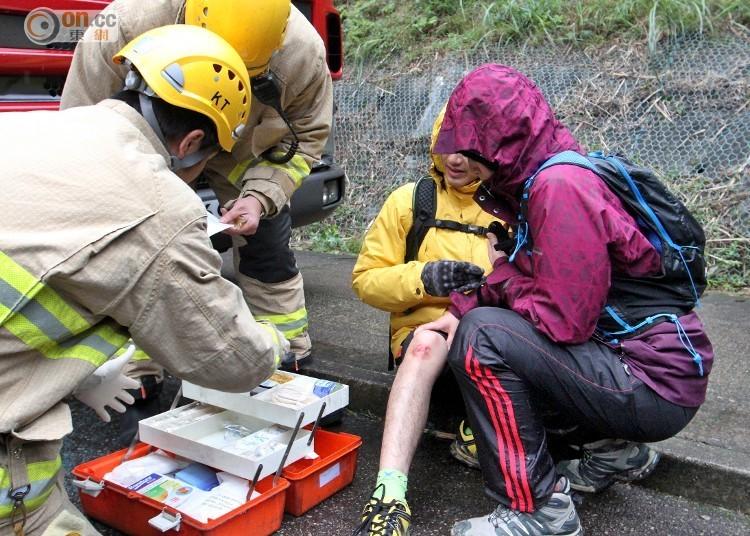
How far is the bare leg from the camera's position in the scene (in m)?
2.37

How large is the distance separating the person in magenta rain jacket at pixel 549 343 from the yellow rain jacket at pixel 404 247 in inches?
22.7

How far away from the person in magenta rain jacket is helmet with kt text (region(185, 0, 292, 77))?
826 mm

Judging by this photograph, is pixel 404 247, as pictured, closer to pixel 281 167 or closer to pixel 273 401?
pixel 281 167

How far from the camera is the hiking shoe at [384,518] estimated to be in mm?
2199

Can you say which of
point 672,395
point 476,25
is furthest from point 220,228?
point 476,25

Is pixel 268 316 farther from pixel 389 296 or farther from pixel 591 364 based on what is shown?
pixel 591 364

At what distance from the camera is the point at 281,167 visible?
3326mm

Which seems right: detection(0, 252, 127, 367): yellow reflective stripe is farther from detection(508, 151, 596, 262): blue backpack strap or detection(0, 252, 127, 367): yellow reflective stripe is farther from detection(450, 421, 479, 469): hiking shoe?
detection(450, 421, 479, 469): hiking shoe

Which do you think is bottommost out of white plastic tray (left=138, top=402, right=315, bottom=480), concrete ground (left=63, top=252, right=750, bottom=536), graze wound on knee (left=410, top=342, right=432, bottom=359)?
concrete ground (left=63, top=252, right=750, bottom=536)

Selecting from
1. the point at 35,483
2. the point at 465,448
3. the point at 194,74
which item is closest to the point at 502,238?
the point at 465,448

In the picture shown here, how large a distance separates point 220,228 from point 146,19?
1.01 meters

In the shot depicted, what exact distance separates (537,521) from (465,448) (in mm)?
597

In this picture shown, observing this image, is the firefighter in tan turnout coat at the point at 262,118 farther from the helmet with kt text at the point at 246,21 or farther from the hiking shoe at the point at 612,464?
the hiking shoe at the point at 612,464

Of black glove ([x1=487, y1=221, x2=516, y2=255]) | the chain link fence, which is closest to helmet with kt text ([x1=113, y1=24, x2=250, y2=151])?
black glove ([x1=487, y1=221, x2=516, y2=255])
